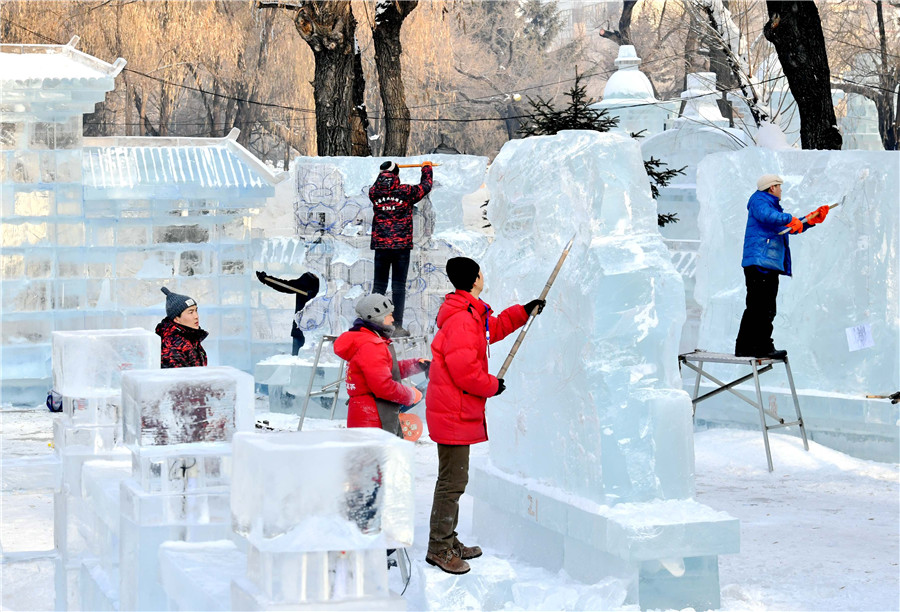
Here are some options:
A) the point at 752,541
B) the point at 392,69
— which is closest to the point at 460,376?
the point at 752,541

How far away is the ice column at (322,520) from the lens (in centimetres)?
277

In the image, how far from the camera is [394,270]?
1160 cm

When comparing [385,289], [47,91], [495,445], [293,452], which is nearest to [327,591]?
[293,452]

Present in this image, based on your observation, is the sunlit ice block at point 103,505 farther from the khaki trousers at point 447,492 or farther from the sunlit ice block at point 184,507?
the khaki trousers at point 447,492

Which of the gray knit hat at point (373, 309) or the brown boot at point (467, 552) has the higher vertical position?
the gray knit hat at point (373, 309)

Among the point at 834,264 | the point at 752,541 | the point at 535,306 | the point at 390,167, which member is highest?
the point at 390,167

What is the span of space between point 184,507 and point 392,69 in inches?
441

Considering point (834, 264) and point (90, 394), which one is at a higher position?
point (834, 264)

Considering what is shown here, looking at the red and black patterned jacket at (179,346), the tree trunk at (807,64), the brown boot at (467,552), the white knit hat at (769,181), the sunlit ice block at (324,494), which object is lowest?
the brown boot at (467,552)

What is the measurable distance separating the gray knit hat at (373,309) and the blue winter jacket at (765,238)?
12.5ft

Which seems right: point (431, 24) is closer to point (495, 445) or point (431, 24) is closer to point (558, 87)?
point (495, 445)

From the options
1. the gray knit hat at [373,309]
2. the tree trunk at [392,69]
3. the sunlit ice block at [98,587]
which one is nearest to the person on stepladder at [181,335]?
the gray knit hat at [373,309]

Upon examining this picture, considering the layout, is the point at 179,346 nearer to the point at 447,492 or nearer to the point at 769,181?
the point at 447,492

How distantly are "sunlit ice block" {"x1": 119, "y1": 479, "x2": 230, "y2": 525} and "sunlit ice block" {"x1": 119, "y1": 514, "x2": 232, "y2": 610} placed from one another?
2cm
